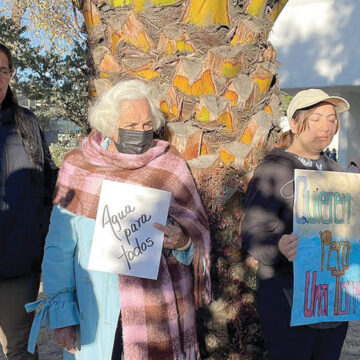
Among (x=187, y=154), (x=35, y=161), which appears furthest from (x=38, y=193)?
(x=187, y=154)

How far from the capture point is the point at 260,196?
82.6 inches

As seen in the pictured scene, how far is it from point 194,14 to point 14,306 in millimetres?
1752

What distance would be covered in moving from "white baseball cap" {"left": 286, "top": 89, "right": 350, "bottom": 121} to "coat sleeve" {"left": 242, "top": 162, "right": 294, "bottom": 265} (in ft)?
0.88

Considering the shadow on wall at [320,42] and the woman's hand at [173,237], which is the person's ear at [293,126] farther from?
the shadow on wall at [320,42]

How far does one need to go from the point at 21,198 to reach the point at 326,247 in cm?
146

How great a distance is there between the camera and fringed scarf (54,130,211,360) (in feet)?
6.84

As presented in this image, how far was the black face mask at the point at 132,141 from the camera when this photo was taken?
209 cm

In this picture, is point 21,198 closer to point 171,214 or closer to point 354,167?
point 171,214

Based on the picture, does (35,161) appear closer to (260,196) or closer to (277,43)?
(260,196)

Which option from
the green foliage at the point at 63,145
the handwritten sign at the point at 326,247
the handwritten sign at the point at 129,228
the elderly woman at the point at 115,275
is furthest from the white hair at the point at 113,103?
the green foliage at the point at 63,145

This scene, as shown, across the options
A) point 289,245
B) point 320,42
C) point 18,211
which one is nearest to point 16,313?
point 18,211

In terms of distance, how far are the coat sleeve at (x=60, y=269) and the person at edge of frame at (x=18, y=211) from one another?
0.44 metres

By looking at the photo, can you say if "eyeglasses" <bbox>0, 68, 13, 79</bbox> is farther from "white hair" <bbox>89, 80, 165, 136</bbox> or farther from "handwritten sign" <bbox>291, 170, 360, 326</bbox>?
"handwritten sign" <bbox>291, 170, 360, 326</bbox>

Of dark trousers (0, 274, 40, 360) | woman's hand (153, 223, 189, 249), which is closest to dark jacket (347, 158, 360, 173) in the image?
woman's hand (153, 223, 189, 249)
